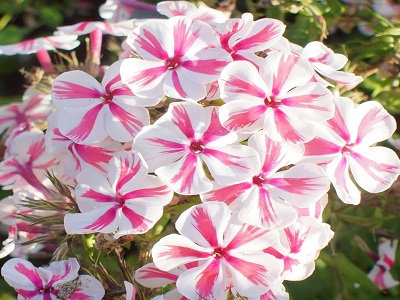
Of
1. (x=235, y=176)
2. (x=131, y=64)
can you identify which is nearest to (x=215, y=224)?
(x=235, y=176)

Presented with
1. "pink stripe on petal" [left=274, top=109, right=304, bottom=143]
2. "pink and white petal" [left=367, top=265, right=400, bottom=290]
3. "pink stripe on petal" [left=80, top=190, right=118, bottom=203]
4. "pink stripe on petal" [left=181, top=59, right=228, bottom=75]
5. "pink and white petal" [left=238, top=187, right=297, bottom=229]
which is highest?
"pink stripe on petal" [left=181, top=59, right=228, bottom=75]

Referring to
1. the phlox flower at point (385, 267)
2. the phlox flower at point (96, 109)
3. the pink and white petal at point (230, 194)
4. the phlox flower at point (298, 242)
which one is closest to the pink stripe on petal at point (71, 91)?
the phlox flower at point (96, 109)

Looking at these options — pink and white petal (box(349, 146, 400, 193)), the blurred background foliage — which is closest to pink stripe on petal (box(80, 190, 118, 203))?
pink and white petal (box(349, 146, 400, 193))

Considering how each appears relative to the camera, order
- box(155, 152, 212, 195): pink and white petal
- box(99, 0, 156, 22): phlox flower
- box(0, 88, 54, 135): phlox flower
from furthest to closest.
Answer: box(99, 0, 156, 22): phlox flower
box(0, 88, 54, 135): phlox flower
box(155, 152, 212, 195): pink and white petal

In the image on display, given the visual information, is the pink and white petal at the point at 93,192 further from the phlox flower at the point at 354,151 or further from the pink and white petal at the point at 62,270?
the phlox flower at the point at 354,151

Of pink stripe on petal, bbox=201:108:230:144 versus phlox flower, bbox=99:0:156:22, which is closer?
pink stripe on petal, bbox=201:108:230:144

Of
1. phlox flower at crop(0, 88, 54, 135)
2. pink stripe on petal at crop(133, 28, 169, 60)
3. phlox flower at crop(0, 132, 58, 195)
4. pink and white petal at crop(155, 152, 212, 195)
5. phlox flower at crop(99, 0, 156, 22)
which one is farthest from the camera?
phlox flower at crop(99, 0, 156, 22)

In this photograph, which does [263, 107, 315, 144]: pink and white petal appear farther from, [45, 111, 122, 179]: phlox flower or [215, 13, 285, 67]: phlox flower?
[45, 111, 122, 179]: phlox flower
